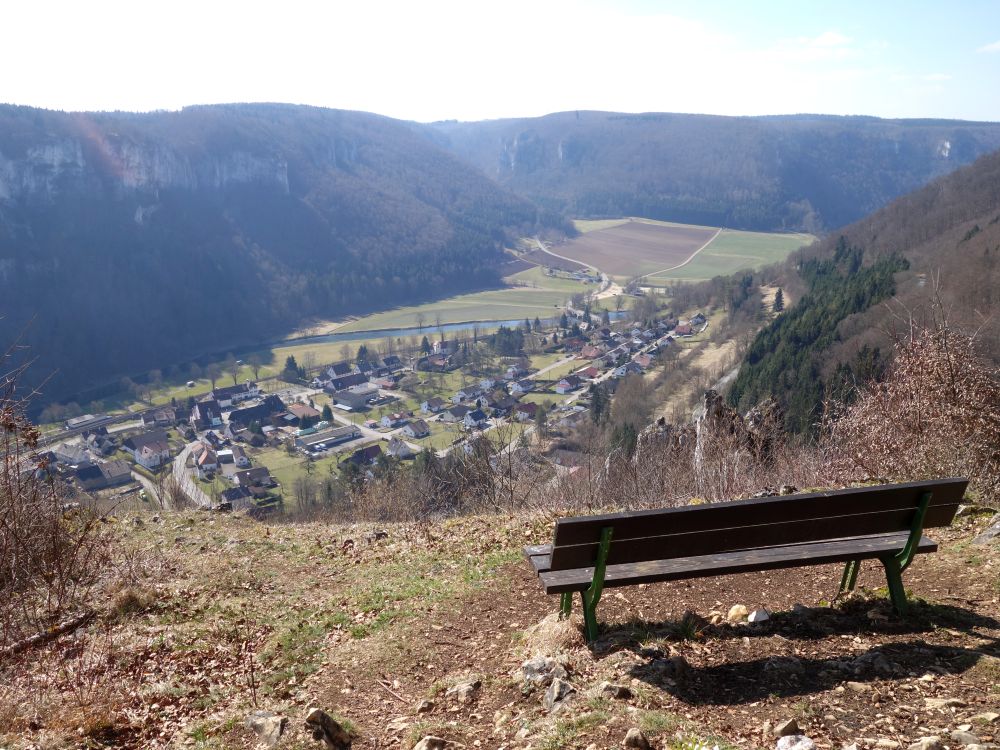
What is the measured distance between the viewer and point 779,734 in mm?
3590

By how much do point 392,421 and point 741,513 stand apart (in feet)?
173

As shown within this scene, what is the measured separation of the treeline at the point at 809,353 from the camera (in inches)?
1209

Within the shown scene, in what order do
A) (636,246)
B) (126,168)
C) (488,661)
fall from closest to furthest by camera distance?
(488,661) < (126,168) < (636,246)

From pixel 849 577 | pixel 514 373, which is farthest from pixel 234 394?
pixel 849 577

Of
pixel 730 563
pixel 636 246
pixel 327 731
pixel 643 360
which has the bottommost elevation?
pixel 643 360

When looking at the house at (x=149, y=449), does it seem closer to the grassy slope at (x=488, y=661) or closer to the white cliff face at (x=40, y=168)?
the grassy slope at (x=488, y=661)

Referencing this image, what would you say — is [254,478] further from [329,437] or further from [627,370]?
[627,370]

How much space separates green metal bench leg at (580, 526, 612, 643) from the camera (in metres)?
4.54

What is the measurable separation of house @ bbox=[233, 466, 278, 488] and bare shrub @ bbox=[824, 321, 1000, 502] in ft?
125

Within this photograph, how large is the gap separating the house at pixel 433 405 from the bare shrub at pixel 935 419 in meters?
50.7

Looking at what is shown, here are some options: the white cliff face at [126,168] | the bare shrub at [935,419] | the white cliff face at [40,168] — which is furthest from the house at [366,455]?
the white cliff face at [126,168]

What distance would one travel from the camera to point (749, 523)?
463cm

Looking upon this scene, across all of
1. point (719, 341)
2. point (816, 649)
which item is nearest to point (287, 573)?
point (816, 649)

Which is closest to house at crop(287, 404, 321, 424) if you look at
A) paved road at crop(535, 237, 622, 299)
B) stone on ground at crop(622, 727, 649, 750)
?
stone on ground at crop(622, 727, 649, 750)
